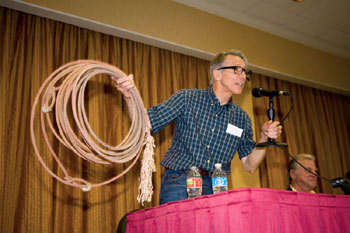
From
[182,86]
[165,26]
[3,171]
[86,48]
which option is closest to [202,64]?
[182,86]

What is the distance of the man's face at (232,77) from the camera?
99.2 inches

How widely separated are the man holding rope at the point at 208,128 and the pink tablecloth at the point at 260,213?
20.8 inches

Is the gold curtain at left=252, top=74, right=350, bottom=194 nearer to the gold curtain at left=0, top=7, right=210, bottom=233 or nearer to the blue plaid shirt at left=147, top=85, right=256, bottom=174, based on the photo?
the gold curtain at left=0, top=7, right=210, bottom=233

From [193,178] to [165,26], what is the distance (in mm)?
2288

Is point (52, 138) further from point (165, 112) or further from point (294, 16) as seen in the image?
point (294, 16)

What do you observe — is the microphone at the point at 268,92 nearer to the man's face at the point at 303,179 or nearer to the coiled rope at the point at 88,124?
the coiled rope at the point at 88,124

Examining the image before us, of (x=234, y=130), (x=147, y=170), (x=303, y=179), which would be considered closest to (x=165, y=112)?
(x=147, y=170)

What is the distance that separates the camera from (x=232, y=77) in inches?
100

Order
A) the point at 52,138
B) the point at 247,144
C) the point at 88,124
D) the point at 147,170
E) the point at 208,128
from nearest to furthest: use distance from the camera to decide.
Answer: the point at 88,124
the point at 147,170
the point at 208,128
the point at 247,144
the point at 52,138

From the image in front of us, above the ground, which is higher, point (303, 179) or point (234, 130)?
point (234, 130)

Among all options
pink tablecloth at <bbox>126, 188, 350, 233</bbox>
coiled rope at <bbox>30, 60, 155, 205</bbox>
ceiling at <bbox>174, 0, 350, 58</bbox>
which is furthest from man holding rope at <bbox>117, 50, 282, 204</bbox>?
ceiling at <bbox>174, 0, 350, 58</bbox>

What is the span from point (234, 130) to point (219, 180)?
2.05 feet

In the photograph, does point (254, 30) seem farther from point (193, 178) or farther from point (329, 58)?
point (193, 178)

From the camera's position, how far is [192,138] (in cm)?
232
